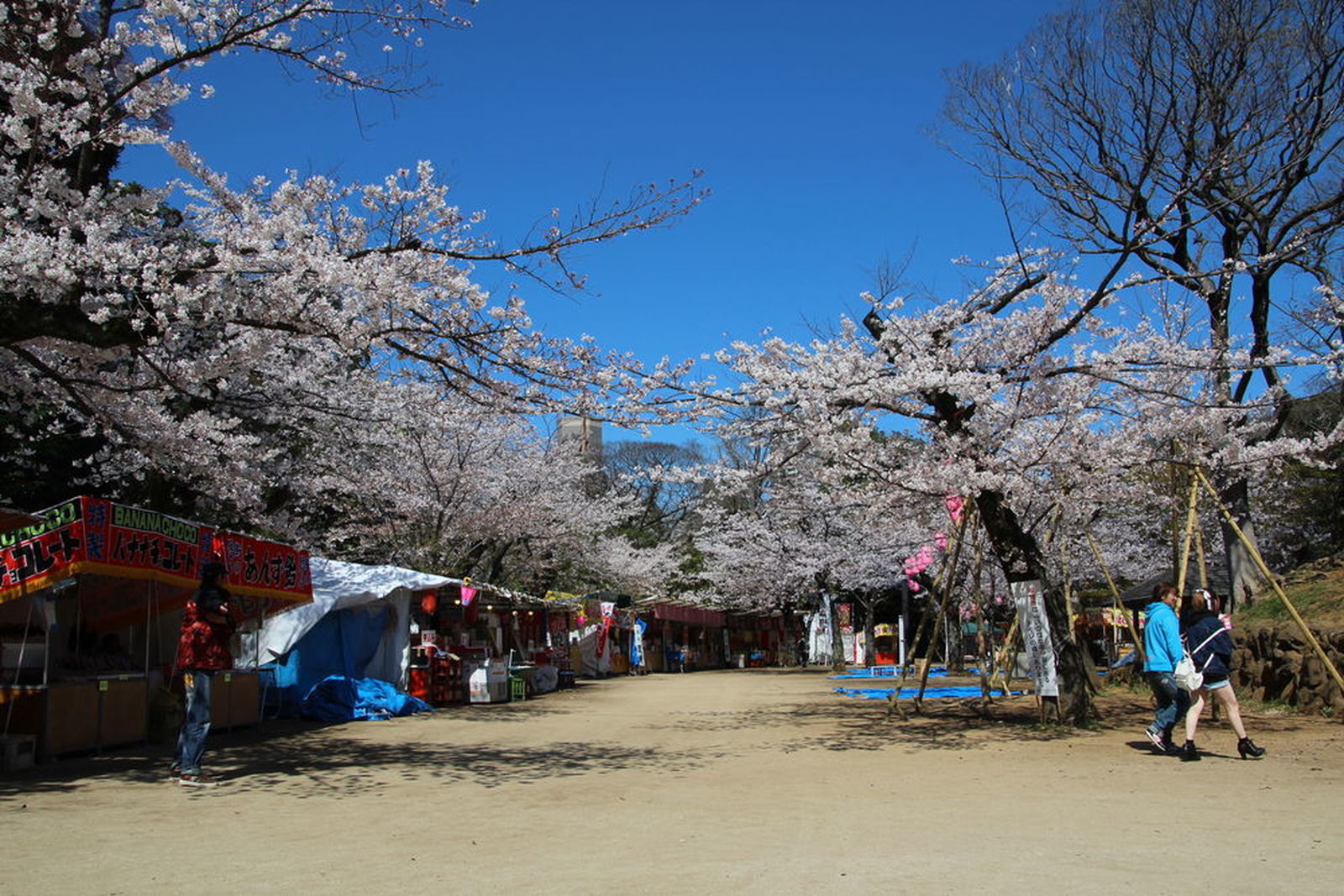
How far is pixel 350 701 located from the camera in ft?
48.7

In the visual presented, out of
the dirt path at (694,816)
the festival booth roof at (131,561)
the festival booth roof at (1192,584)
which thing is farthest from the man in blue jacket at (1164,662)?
the festival booth roof at (1192,584)

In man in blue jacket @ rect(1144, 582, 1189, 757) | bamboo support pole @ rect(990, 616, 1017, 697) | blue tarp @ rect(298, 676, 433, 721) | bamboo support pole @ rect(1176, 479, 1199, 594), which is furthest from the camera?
bamboo support pole @ rect(990, 616, 1017, 697)

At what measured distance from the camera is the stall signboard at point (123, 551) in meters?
8.27

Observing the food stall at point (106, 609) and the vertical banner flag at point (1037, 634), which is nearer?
the food stall at point (106, 609)

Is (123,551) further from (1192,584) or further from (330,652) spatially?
(1192,584)

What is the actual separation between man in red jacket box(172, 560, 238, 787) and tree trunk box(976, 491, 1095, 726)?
8.39m

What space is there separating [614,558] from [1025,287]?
27868 millimetres

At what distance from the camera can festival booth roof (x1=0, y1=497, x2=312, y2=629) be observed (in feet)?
27.2

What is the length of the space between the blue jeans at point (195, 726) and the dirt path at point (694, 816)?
25 cm

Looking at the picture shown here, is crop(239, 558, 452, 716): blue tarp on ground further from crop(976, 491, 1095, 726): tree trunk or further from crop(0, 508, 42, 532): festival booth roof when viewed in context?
crop(976, 491, 1095, 726): tree trunk

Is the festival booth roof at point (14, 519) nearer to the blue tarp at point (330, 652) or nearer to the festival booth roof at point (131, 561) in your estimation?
the festival booth roof at point (131, 561)

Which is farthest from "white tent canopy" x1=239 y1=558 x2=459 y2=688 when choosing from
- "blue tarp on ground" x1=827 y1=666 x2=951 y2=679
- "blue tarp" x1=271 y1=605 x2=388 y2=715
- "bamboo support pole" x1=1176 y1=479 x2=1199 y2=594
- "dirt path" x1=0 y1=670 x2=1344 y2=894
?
"blue tarp on ground" x1=827 y1=666 x2=951 y2=679

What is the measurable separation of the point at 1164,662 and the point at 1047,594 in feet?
10.2

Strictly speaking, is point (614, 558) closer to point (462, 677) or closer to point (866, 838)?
point (462, 677)
